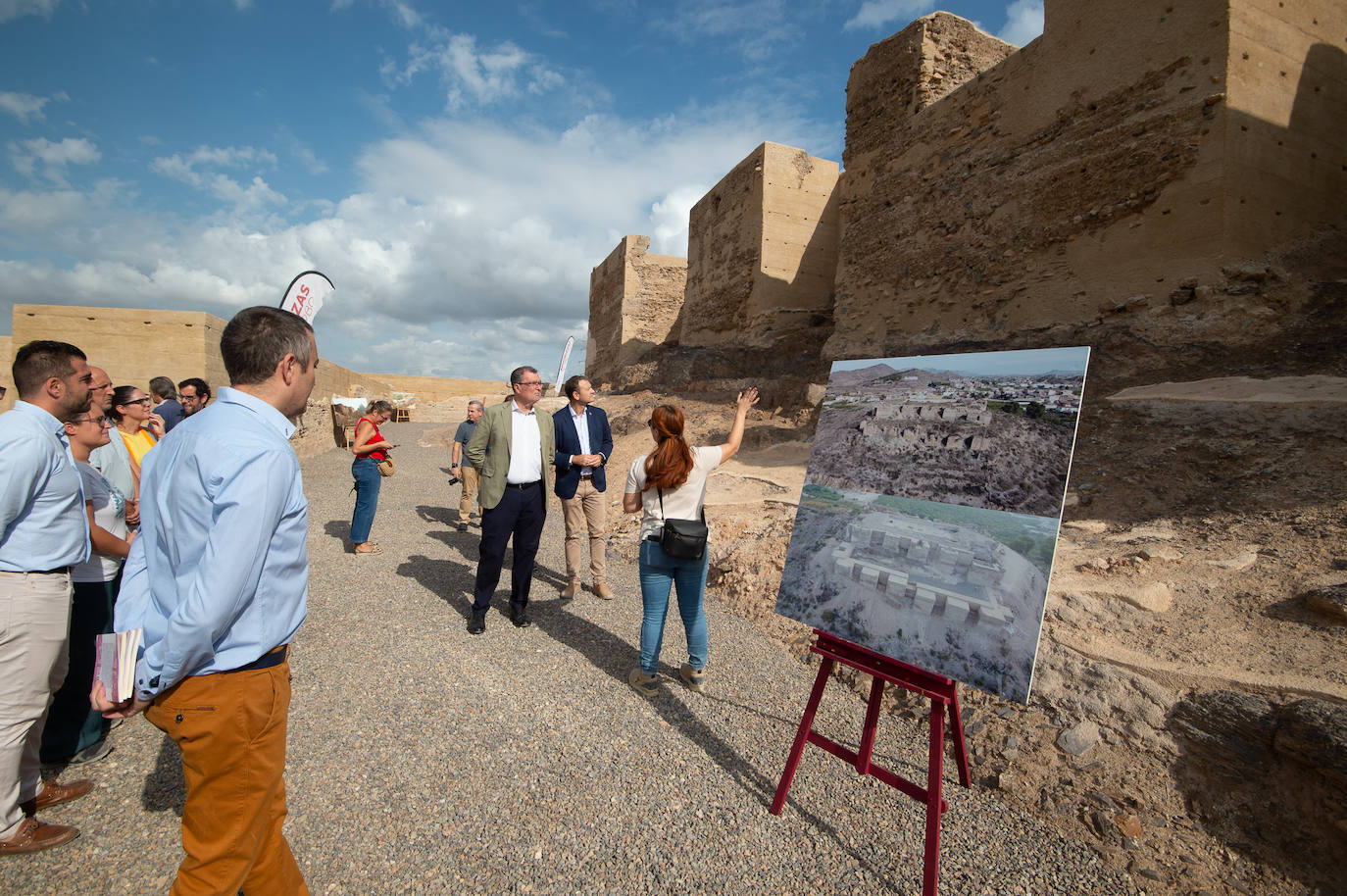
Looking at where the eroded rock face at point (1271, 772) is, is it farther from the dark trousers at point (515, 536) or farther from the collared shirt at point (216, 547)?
the dark trousers at point (515, 536)

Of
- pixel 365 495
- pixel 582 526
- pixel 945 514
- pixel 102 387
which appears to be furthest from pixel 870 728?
pixel 365 495

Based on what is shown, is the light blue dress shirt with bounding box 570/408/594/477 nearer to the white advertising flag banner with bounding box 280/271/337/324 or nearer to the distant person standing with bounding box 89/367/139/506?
the distant person standing with bounding box 89/367/139/506

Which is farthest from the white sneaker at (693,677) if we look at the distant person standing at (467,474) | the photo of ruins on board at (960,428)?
the distant person standing at (467,474)

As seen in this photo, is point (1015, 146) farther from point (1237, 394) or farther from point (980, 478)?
point (980, 478)

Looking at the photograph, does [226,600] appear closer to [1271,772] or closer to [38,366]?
[38,366]

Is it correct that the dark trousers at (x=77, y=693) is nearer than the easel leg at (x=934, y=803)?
No

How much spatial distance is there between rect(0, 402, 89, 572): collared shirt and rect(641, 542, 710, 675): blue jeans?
2466mm

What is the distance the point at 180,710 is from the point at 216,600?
0.32 metres

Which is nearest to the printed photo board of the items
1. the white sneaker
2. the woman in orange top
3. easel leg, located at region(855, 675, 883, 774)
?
easel leg, located at region(855, 675, 883, 774)

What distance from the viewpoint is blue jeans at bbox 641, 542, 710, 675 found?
347 cm

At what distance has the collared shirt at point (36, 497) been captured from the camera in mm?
2090

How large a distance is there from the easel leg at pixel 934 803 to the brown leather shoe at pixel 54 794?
3.47 m

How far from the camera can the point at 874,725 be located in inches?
103

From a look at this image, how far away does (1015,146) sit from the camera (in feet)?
27.7
